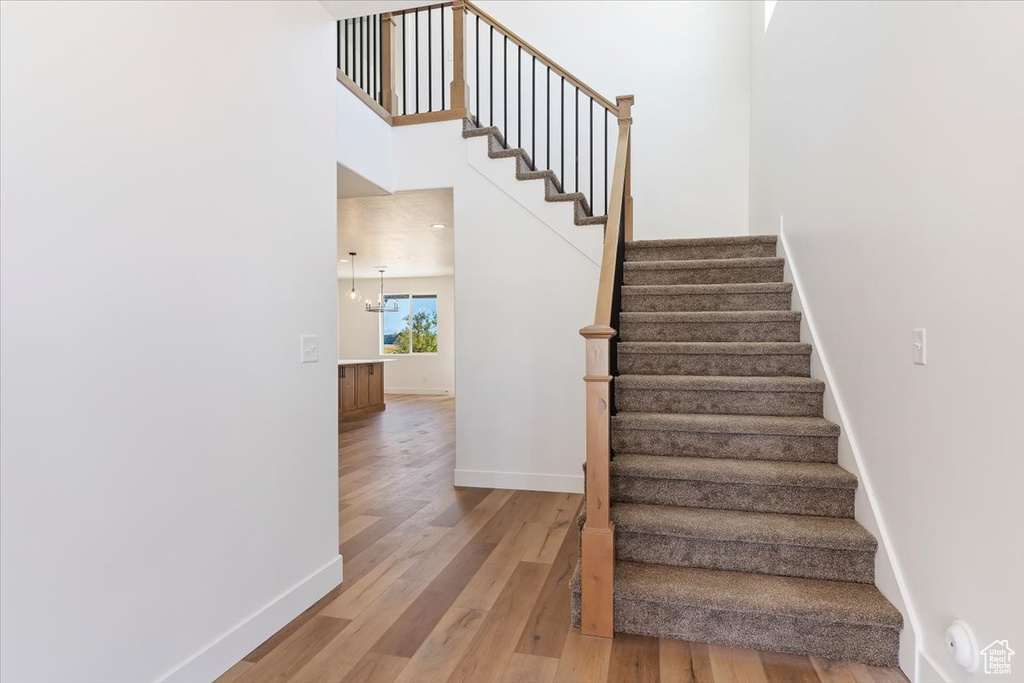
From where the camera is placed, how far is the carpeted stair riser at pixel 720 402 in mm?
2715

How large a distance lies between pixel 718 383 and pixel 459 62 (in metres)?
3.11

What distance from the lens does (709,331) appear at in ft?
10.7

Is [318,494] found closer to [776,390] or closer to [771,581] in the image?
[771,581]

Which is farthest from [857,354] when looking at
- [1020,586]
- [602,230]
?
[602,230]

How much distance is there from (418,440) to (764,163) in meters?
4.38

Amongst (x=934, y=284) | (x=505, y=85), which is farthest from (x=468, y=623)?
(x=505, y=85)

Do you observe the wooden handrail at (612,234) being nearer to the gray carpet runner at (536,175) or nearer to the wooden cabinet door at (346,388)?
the gray carpet runner at (536,175)

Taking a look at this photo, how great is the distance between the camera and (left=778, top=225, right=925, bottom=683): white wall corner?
177 centimetres

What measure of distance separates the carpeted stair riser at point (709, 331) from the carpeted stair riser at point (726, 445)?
83 cm

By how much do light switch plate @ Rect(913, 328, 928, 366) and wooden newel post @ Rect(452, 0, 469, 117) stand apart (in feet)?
10.7

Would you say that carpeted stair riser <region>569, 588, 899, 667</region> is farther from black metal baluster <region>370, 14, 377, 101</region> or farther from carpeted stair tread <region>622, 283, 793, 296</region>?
black metal baluster <region>370, 14, 377, 101</region>

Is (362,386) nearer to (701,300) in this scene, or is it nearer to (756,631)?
(701,300)

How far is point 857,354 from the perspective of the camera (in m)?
2.31

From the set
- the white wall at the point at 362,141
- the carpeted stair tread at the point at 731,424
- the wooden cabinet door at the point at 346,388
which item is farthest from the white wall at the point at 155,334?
the wooden cabinet door at the point at 346,388
